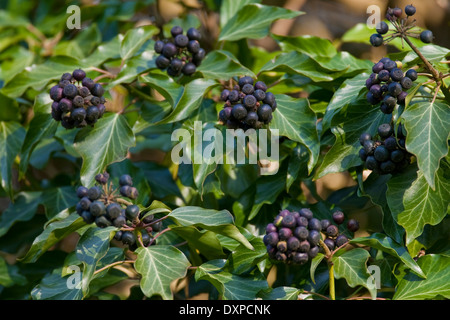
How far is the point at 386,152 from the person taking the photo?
1.31 meters

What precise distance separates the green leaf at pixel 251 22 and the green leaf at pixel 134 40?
20cm

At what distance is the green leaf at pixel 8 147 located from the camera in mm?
1735

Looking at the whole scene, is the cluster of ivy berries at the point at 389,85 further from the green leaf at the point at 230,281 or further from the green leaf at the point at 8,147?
the green leaf at the point at 8,147

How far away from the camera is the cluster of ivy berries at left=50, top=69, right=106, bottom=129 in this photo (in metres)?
1.46

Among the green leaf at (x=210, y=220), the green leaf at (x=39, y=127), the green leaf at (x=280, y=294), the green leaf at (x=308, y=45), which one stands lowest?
the green leaf at (x=280, y=294)

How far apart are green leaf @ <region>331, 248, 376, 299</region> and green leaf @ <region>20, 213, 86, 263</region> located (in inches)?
21.6

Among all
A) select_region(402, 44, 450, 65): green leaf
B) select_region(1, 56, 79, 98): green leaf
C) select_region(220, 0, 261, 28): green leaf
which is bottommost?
select_region(1, 56, 79, 98): green leaf

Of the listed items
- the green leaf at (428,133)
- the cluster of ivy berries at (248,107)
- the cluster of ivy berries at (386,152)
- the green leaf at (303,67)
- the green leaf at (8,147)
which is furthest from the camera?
A: the green leaf at (8,147)

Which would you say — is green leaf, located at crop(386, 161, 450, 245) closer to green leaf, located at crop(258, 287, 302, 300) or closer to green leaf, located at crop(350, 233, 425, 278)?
green leaf, located at crop(350, 233, 425, 278)

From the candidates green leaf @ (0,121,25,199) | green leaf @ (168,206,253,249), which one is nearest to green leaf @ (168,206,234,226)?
green leaf @ (168,206,253,249)

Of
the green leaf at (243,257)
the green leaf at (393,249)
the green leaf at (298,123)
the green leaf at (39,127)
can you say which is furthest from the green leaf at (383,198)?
the green leaf at (39,127)

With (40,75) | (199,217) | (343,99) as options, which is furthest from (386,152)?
(40,75)

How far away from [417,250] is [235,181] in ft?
1.75
